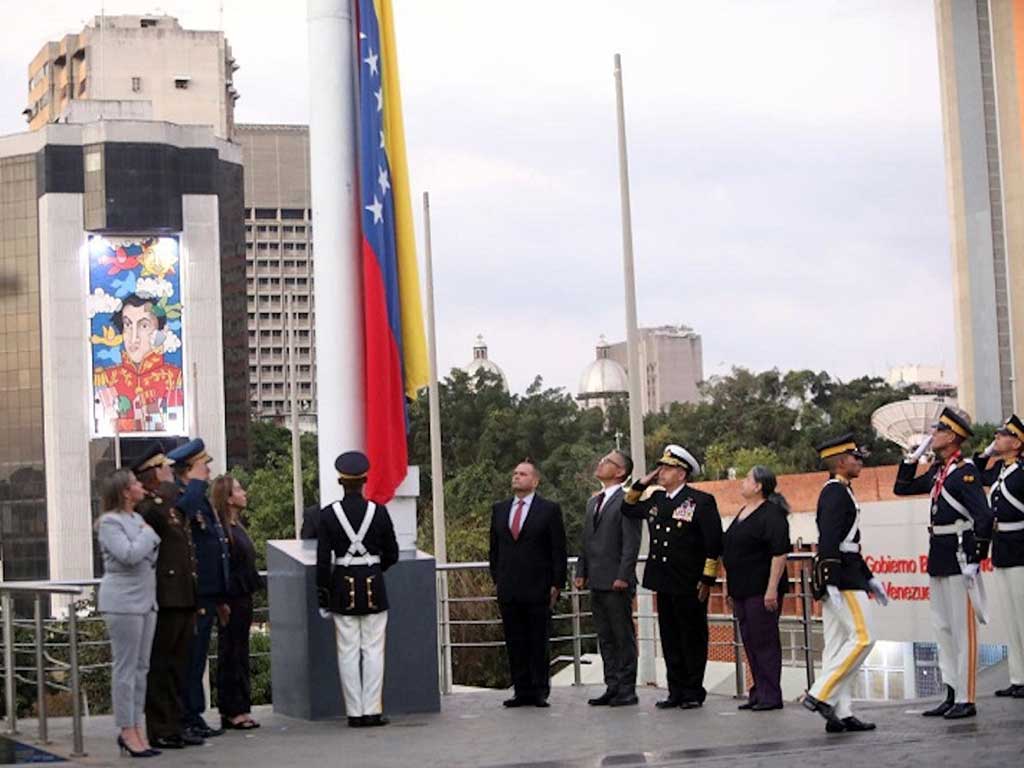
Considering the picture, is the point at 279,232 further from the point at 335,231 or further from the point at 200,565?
the point at 200,565

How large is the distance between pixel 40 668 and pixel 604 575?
441cm

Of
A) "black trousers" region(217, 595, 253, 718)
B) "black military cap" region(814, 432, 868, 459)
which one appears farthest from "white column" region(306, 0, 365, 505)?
"black military cap" region(814, 432, 868, 459)

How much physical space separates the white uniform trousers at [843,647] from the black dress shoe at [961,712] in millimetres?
682

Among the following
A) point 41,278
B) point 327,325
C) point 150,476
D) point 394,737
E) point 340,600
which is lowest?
point 394,737

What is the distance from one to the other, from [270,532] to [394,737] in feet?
213

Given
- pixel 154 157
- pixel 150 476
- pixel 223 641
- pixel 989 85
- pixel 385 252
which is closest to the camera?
pixel 150 476

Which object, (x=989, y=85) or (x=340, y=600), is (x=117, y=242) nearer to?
(x=989, y=85)

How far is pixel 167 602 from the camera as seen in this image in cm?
1219

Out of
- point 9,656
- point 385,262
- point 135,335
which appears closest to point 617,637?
point 385,262

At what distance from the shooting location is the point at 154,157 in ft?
351

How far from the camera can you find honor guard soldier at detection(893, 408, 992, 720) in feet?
42.1

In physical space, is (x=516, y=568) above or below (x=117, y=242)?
below

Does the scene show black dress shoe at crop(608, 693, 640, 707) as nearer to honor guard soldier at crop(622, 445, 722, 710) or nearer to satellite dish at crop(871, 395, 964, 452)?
honor guard soldier at crop(622, 445, 722, 710)

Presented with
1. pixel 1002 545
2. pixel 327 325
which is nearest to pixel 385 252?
pixel 327 325
